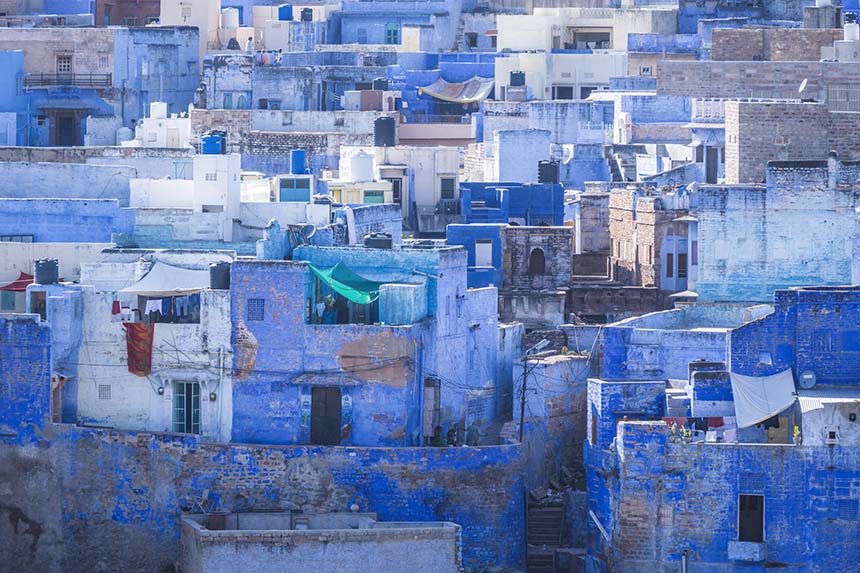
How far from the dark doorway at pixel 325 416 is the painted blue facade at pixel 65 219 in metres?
8.69

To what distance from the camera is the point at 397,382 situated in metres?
61.8

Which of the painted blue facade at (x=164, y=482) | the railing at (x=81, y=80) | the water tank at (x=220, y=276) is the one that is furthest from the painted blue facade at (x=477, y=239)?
the railing at (x=81, y=80)

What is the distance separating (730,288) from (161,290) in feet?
42.0

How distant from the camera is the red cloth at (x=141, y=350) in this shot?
62625mm

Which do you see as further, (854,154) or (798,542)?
(854,154)

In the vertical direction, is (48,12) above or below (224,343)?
above

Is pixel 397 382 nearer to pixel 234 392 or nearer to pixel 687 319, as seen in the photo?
pixel 234 392

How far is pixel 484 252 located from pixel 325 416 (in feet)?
39.3

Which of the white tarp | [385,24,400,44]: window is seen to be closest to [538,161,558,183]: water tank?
the white tarp

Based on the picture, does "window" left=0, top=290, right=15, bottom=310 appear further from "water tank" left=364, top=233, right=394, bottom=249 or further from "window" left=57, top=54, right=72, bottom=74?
"window" left=57, top=54, right=72, bottom=74

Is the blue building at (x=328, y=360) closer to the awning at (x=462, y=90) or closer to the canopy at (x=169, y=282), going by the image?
the canopy at (x=169, y=282)

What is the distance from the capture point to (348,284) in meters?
63.7

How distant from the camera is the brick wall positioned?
87062 millimetres

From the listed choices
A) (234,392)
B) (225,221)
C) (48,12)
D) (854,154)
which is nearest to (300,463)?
(234,392)
